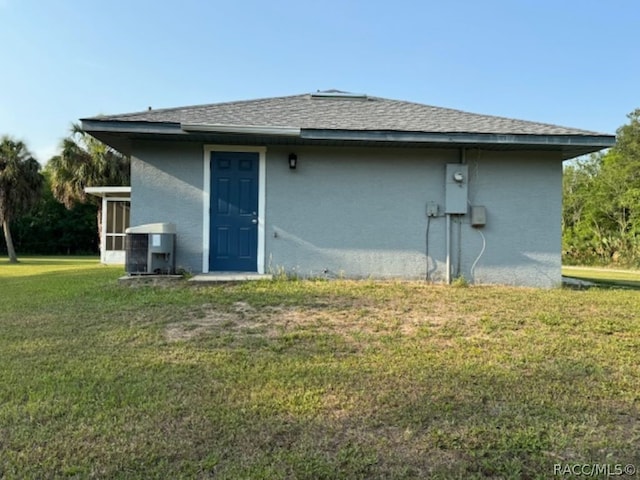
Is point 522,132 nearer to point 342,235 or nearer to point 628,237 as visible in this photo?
point 342,235

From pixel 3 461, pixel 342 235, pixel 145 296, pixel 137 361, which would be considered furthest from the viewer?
pixel 342 235

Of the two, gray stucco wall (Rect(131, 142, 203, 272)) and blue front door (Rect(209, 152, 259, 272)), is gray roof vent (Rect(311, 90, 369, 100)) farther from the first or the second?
gray stucco wall (Rect(131, 142, 203, 272))

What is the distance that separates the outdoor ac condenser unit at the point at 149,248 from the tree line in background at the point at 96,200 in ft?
40.1

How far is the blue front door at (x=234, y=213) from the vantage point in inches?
282

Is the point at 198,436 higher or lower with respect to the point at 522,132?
lower

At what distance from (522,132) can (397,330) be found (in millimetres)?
4429

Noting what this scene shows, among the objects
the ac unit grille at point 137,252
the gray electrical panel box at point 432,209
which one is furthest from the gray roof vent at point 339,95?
the ac unit grille at point 137,252

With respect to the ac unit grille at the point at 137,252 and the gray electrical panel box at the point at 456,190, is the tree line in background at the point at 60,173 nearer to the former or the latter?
the ac unit grille at the point at 137,252

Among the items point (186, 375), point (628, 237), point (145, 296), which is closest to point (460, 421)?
point (186, 375)

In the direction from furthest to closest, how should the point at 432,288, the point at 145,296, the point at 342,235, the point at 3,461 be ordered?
the point at 342,235 → the point at 432,288 → the point at 145,296 → the point at 3,461

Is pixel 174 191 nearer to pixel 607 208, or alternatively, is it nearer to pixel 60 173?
pixel 60 173

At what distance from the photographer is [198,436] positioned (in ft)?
7.22

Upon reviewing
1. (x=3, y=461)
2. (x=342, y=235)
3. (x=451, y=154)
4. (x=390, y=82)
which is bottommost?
(x=3, y=461)

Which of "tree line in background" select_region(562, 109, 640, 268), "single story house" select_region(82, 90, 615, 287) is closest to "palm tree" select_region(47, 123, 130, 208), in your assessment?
"single story house" select_region(82, 90, 615, 287)
